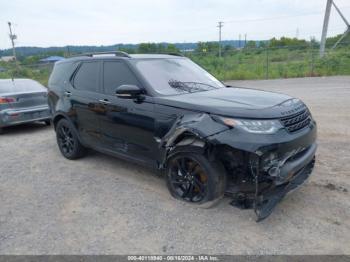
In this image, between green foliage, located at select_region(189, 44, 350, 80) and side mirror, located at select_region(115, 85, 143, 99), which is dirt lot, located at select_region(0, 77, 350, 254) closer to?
side mirror, located at select_region(115, 85, 143, 99)

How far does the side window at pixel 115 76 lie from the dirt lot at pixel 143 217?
137 centimetres

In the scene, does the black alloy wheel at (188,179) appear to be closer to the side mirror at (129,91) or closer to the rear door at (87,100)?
the side mirror at (129,91)

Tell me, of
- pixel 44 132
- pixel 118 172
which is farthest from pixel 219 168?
pixel 44 132

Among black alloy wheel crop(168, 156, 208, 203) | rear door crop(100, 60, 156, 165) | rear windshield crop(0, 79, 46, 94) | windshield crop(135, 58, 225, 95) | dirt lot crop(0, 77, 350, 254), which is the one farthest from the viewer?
rear windshield crop(0, 79, 46, 94)

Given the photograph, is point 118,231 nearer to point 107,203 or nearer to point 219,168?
point 107,203

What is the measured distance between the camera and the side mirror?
386 centimetres

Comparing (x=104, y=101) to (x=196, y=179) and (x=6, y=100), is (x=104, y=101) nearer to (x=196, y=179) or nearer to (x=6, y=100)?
(x=196, y=179)

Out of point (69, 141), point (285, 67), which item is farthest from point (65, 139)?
point (285, 67)

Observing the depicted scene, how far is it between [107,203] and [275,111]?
233 centimetres

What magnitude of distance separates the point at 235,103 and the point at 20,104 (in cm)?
616

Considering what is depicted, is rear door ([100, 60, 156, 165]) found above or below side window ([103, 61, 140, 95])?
below

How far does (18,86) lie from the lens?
26.6 ft

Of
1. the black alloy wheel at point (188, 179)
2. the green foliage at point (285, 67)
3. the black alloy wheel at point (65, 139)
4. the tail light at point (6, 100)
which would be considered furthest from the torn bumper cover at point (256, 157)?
the green foliage at point (285, 67)

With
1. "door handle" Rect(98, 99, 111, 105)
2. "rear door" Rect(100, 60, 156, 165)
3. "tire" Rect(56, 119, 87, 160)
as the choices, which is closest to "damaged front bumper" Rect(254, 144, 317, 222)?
"rear door" Rect(100, 60, 156, 165)
